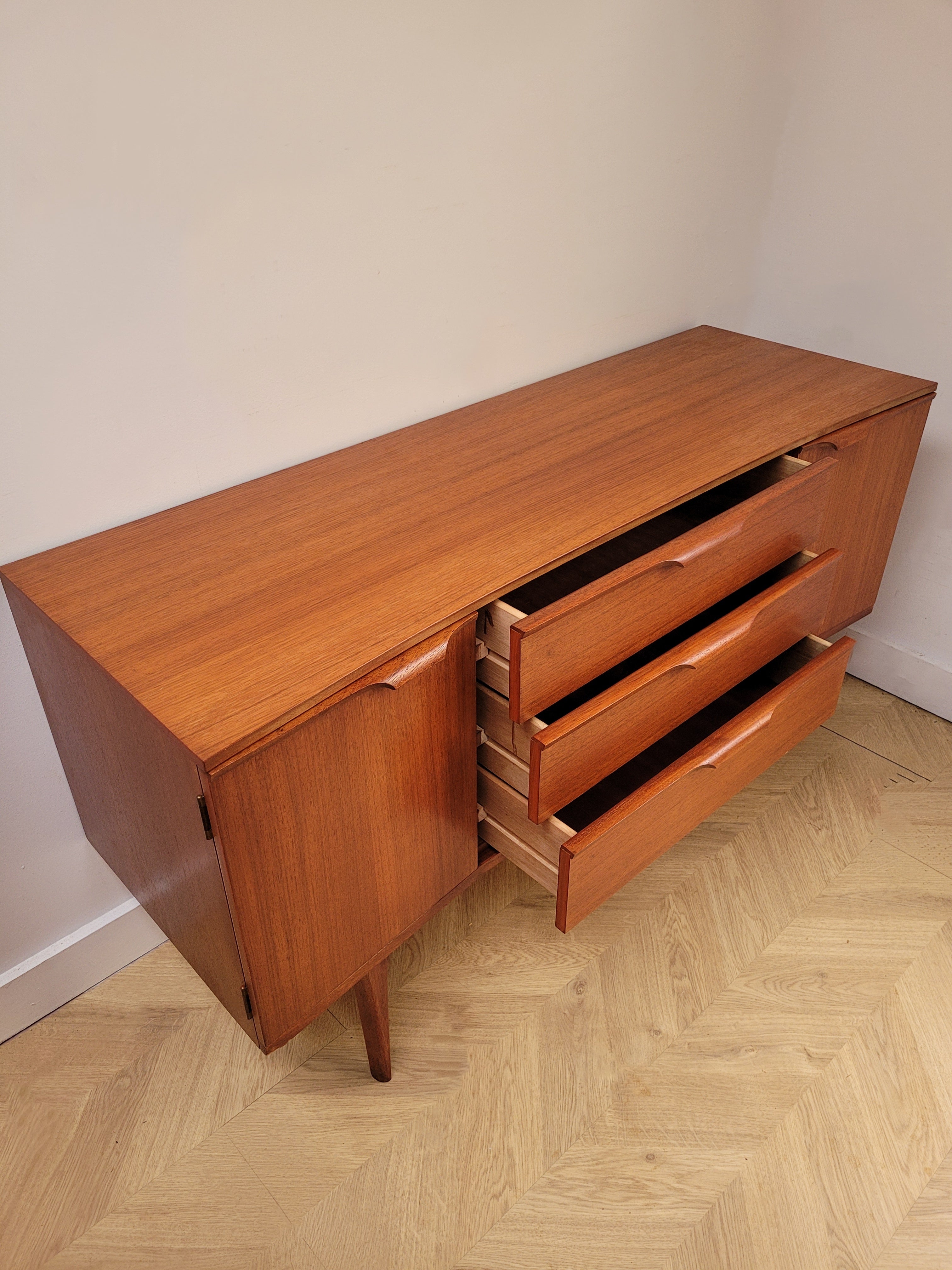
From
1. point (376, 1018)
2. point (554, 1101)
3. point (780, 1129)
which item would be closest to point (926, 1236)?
point (780, 1129)

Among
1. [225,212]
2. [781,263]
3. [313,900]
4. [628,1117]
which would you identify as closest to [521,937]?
[628,1117]

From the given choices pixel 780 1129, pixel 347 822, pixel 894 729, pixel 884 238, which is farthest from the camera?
pixel 894 729

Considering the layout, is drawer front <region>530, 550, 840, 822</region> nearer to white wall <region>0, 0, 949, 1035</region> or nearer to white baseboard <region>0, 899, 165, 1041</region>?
white wall <region>0, 0, 949, 1035</region>

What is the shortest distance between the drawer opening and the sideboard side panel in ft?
1.41

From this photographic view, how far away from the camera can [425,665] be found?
0.83 metres

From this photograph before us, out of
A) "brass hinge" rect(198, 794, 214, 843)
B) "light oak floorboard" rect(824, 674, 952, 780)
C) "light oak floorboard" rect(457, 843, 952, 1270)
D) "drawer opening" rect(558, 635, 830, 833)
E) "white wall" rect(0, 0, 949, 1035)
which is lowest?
"light oak floorboard" rect(457, 843, 952, 1270)

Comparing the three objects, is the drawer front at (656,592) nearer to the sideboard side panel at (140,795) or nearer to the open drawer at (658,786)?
the open drawer at (658,786)

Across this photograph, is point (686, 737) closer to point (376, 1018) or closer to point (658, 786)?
point (658, 786)

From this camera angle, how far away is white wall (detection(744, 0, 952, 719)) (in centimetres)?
135

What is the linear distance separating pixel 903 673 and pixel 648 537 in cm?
72

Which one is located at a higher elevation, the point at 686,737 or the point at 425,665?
the point at 425,665

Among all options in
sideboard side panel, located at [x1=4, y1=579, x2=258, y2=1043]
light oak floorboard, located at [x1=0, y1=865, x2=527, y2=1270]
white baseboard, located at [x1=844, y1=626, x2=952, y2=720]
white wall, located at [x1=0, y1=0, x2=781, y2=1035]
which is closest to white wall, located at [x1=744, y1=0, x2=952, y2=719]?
white baseboard, located at [x1=844, y1=626, x2=952, y2=720]

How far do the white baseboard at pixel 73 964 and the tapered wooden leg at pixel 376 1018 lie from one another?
34cm

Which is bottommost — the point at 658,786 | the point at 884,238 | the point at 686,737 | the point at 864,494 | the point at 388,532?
the point at 686,737
